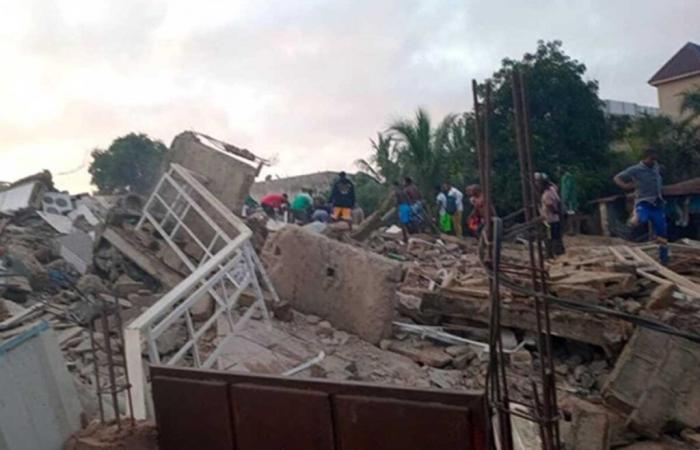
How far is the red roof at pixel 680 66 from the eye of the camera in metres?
29.0

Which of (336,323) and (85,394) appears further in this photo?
(336,323)

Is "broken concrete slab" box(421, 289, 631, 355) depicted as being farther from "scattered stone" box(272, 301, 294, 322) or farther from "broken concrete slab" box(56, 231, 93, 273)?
"broken concrete slab" box(56, 231, 93, 273)

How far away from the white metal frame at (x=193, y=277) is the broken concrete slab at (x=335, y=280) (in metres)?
0.29

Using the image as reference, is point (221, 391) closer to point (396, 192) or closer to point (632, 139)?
point (396, 192)

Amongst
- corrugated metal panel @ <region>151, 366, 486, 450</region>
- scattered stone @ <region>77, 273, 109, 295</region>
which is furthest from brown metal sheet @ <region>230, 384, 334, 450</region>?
scattered stone @ <region>77, 273, 109, 295</region>

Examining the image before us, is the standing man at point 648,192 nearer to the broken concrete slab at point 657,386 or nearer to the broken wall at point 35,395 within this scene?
the broken concrete slab at point 657,386

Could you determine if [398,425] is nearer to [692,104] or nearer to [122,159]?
[692,104]

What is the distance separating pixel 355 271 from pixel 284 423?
14.8 feet

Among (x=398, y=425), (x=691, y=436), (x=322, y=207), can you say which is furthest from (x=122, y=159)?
(x=398, y=425)

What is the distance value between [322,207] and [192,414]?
35.8 ft

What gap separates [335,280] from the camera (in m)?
7.51

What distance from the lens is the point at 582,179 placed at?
19.4 m

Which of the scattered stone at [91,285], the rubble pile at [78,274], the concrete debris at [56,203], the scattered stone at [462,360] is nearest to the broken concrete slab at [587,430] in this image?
the scattered stone at [462,360]

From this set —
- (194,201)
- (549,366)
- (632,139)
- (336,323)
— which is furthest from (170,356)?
(632,139)
